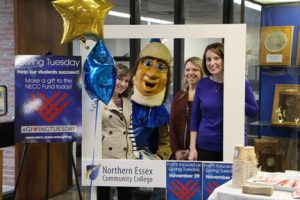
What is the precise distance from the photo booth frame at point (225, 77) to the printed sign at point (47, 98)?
3.7 inches

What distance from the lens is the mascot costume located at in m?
3.34

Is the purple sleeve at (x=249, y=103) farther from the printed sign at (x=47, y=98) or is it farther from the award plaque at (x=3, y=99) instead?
the award plaque at (x=3, y=99)

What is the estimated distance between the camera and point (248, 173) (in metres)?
2.21

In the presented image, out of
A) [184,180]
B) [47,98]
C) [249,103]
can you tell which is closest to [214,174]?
[184,180]

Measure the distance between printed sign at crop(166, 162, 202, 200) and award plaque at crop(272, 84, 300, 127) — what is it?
5.28 feet

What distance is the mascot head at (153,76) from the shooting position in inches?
131

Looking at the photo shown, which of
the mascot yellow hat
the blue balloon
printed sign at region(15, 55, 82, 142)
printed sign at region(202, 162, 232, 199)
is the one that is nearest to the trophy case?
printed sign at region(202, 162, 232, 199)

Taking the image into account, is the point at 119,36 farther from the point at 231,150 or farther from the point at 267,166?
the point at 267,166

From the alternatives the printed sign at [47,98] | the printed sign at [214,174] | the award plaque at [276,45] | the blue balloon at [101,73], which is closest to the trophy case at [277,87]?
the award plaque at [276,45]

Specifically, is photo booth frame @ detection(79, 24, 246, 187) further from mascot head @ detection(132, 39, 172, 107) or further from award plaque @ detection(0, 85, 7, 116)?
award plaque @ detection(0, 85, 7, 116)

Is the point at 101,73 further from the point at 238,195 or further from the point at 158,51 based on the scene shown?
the point at 238,195

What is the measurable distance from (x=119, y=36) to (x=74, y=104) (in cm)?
63

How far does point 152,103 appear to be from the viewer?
334 centimetres

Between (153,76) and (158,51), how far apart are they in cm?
20
